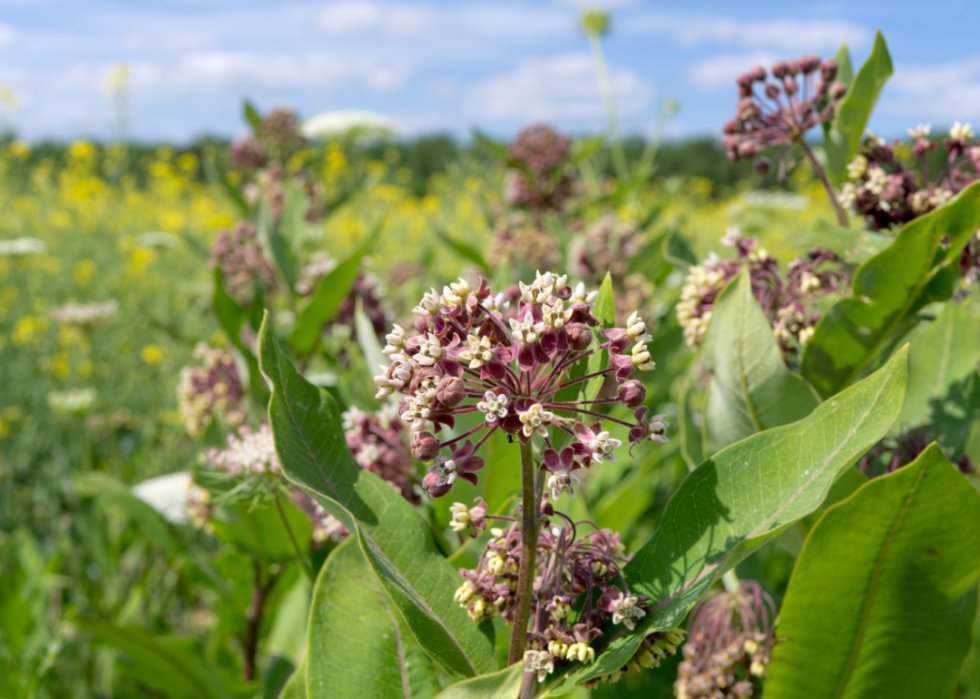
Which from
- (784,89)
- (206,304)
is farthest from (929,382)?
(206,304)

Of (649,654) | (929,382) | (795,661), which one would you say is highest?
(929,382)

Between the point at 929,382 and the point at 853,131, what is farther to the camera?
the point at 929,382

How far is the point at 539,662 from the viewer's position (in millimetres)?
774

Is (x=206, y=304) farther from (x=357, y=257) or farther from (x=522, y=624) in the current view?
(x=522, y=624)

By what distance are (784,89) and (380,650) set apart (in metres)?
1.18

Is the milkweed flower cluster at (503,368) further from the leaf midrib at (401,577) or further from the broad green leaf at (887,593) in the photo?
the broad green leaf at (887,593)

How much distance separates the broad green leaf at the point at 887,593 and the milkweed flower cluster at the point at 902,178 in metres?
0.56

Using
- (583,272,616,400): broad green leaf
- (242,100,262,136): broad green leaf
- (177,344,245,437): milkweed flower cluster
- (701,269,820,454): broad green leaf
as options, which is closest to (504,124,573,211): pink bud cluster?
(242,100,262,136): broad green leaf

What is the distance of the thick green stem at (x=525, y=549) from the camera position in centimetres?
73

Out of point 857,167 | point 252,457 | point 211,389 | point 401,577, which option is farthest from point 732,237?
point 211,389

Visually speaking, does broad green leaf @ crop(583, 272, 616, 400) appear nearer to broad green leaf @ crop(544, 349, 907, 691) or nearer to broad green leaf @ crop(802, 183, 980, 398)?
broad green leaf @ crop(544, 349, 907, 691)

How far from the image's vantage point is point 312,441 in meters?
0.90

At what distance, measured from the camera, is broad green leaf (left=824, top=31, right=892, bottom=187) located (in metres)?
1.15

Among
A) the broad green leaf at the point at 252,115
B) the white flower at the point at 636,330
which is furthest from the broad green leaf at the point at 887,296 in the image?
the broad green leaf at the point at 252,115
